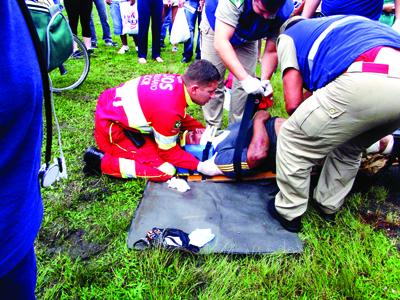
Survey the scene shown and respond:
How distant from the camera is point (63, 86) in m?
4.83

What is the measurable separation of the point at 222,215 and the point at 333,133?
1.01 metres

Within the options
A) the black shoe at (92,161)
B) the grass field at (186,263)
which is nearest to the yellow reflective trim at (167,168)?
the grass field at (186,263)

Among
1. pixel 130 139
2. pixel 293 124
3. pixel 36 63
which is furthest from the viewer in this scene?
pixel 130 139

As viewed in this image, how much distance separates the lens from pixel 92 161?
2.94 meters

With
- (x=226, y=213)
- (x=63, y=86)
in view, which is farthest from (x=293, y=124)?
(x=63, y=86)

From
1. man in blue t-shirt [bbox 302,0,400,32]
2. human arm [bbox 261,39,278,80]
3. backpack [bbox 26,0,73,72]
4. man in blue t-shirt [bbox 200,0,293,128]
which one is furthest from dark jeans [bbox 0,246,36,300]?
man in blue t-shirt [bbox 302,0,400,32]

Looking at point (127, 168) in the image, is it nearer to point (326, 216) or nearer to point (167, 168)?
point (167, 168)

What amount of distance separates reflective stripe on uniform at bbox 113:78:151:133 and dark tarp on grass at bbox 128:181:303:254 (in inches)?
19.6

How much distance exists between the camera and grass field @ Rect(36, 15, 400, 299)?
6.31ft

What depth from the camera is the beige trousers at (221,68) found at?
3.35 meters

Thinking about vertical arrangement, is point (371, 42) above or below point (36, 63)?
below

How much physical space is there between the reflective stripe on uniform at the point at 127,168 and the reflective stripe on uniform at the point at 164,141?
0.93 ft

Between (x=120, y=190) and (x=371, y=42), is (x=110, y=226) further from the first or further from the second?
(x=371, y=42)

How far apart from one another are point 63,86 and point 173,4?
3.25m
